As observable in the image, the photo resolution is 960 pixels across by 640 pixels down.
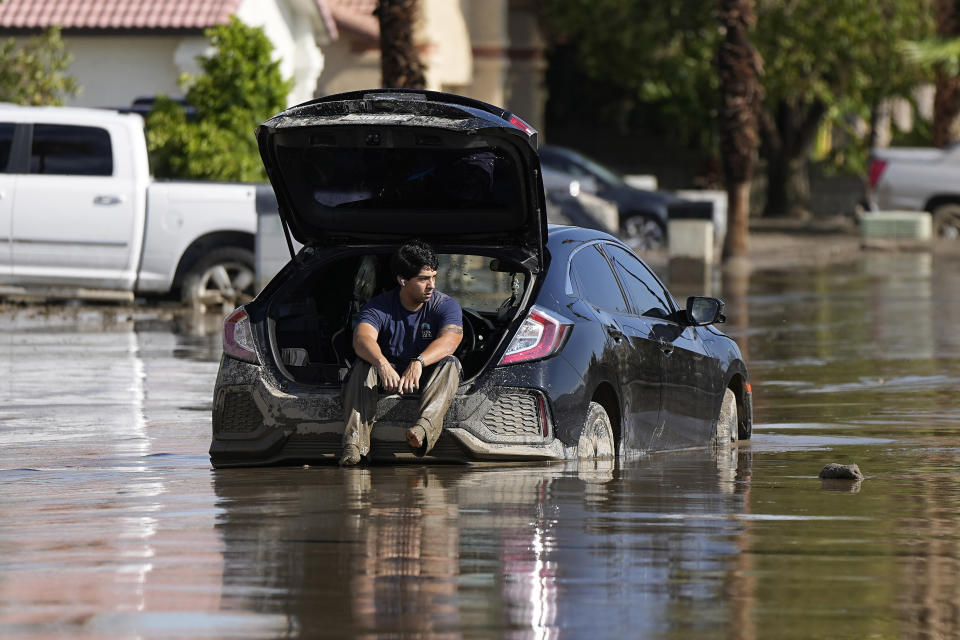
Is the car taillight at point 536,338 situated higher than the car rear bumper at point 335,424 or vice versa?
the car taillight at point 536,338

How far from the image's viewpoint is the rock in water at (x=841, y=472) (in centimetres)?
1031

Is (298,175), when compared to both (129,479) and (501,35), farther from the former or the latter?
(501,35)

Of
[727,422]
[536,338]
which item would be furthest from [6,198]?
[536,338]

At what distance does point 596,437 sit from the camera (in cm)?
1059

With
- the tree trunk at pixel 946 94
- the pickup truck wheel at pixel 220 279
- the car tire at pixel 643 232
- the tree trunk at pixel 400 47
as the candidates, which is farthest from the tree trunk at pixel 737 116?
the tree trunk at pixel 946 94

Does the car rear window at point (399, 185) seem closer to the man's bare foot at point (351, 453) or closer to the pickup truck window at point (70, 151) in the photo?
the man's bare foot at point (351, 453)

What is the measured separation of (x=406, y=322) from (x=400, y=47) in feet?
57.3

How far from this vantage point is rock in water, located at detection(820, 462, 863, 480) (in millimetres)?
10312

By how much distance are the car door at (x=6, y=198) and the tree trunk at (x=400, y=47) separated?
6935mm

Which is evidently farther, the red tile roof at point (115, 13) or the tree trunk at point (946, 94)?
the tree trunk at point (946, 94)

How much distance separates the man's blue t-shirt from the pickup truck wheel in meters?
11.9

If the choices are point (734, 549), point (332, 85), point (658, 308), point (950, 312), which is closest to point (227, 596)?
point (734, 549)

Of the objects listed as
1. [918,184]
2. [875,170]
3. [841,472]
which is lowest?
[841,472]

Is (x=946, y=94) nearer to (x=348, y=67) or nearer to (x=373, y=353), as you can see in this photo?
(x=348, y=67)
